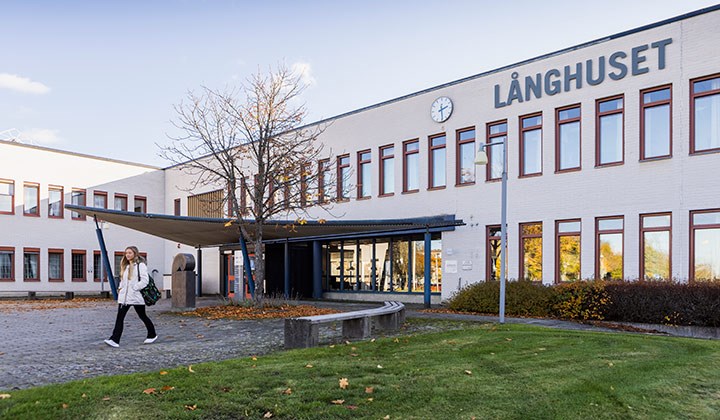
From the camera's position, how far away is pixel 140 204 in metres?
40.2

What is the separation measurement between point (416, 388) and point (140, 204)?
36293 millimetres

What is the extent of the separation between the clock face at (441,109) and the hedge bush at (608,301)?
711 centimetres

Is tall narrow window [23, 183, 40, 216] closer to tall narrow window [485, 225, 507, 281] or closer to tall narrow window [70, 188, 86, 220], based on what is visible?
tall narrow window [70, 188, 86, 220]

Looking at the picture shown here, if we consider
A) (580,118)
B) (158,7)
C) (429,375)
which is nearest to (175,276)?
(158,7)

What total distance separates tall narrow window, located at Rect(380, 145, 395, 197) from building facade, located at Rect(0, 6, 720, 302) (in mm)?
55

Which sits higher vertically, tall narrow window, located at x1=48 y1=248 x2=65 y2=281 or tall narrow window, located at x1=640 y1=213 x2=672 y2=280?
tall narrow window, located at x1=640 y1=213 x2=672 y2=280

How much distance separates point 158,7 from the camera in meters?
11.1

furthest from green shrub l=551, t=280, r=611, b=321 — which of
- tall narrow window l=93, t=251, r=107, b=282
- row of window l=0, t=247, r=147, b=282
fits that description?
tall narrow window l=93, t=251, r=107, b=282

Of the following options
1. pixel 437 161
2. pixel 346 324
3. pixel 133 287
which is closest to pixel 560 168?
pixel 437 161

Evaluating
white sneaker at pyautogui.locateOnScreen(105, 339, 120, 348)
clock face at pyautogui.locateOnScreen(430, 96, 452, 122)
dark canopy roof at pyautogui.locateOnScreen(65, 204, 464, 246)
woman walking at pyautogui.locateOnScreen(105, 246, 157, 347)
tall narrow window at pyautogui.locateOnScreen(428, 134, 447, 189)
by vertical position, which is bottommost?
white sneaker at pyautogui.locateOnScreen(105, 339, 120, 348)

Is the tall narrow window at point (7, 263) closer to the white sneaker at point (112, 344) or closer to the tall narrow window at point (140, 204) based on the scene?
the tall narrow window at point (140, 204)

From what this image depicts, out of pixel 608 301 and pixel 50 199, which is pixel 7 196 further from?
pixel 608 301

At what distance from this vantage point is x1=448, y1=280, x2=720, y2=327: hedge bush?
14023 mm

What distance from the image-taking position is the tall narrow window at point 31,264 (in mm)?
34000
